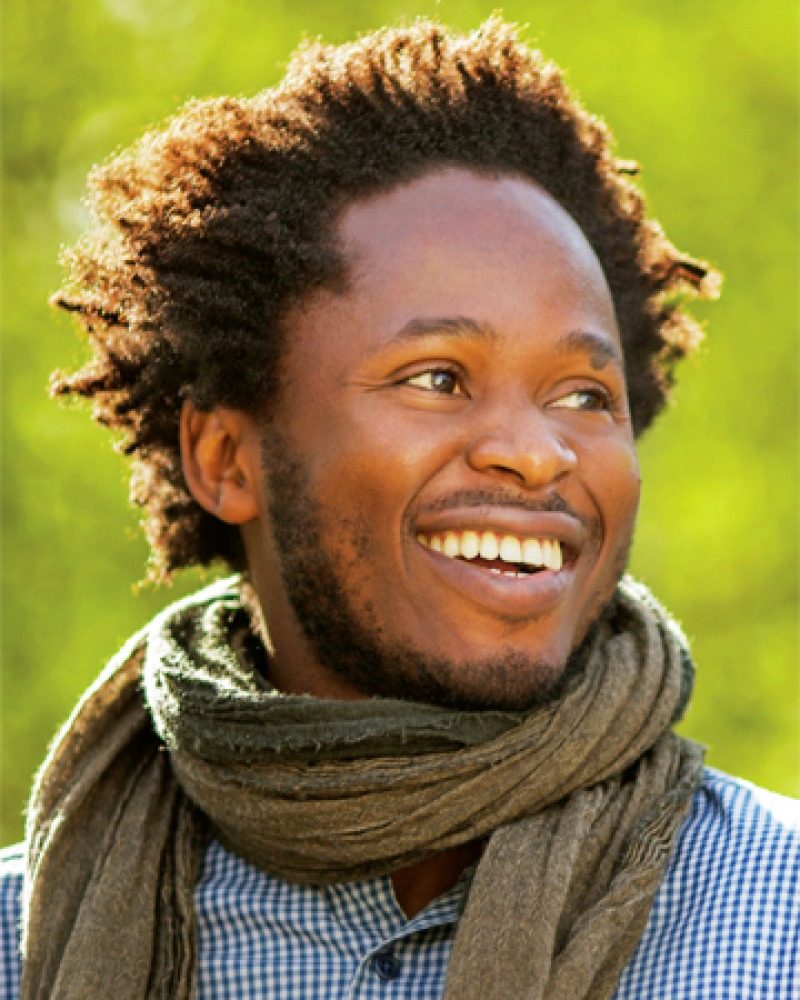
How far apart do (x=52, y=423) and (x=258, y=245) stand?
442 cm

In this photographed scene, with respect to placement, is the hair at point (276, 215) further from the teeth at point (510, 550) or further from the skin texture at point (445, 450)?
the teeth at point (510, 550)

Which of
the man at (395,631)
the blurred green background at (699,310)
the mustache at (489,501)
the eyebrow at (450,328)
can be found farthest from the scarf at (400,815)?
the blurred green background at (699,310)

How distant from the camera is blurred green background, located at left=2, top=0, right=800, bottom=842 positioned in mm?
7320

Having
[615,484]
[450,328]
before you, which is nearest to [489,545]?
[615,484]

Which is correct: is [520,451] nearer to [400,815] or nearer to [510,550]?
[510,550]

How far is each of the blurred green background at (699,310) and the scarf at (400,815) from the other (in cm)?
427

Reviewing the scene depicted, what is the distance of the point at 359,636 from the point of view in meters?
2.85

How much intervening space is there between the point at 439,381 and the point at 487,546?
0.32 m

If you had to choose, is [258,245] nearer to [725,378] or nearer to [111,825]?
[111,825]

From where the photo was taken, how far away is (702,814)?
2830 mm

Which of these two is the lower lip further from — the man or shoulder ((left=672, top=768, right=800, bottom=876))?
shoulder ((left=672, top=768, right=800, bottom=876))

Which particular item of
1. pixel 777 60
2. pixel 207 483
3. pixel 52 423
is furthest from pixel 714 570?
pixel 207 483

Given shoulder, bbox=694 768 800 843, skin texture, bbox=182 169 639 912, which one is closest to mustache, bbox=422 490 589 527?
skin texture, bbox=182 169 639 912

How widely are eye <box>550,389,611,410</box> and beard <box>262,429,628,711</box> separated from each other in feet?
0.96
